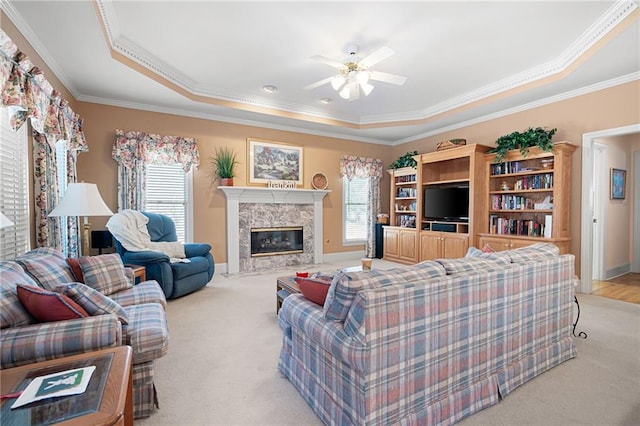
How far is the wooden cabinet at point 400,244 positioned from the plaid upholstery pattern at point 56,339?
214 inches

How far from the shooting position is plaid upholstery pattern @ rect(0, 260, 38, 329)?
1594 millimetres

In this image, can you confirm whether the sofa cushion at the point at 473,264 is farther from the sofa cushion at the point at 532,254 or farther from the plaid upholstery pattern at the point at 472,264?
the sofa cushion at the point at 532,254

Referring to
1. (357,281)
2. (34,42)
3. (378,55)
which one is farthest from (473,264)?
(34,42)

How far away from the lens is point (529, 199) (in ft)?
16.0

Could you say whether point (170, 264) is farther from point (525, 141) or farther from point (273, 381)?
point (525, 141)

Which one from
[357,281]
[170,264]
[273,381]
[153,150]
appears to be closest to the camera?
[357,281]

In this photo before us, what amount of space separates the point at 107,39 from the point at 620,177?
7.64 meters

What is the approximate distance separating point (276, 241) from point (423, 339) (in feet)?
15.4

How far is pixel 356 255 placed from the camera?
279 inches

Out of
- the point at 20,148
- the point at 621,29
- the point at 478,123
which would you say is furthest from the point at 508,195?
the point at 20,148

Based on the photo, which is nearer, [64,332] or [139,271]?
[64,332]

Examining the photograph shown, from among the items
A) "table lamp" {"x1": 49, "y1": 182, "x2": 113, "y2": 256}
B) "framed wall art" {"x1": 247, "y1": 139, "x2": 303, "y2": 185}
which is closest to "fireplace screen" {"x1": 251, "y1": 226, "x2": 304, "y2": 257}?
"framed wall art" {"x1": 247, "y1": 139, "x2": 303, "y2": 185}

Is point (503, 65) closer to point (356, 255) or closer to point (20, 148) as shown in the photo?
point (356, 255)

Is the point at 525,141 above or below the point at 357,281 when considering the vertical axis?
above
